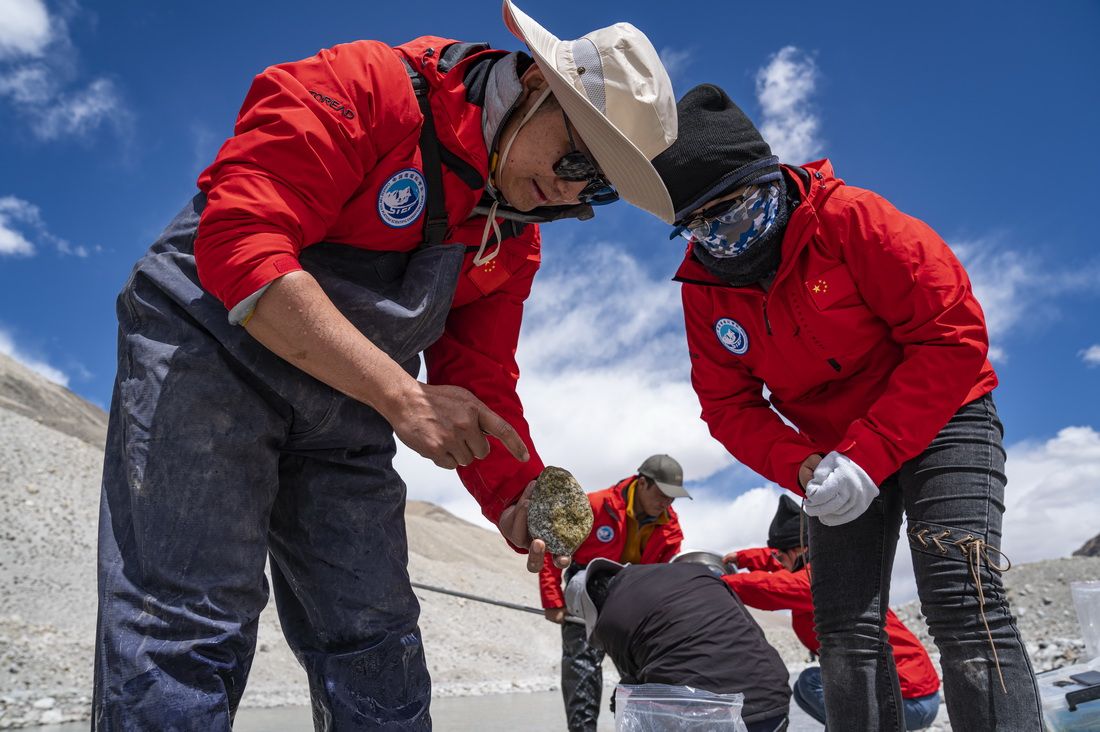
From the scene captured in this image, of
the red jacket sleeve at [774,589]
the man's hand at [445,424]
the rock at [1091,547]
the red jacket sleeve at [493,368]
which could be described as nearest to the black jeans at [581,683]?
the red jacket sleeve at [774,589]

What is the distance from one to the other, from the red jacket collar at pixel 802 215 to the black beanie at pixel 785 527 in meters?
2.61

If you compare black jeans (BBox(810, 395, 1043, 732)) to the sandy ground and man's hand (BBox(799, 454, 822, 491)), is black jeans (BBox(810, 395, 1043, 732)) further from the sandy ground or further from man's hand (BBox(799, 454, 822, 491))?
the sandy ground

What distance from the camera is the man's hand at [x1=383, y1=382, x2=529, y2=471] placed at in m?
1.49

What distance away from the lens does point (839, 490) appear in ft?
7.21

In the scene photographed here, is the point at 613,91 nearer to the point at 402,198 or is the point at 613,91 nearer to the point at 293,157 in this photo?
the point at 402,198

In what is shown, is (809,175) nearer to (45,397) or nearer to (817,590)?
(817,590)

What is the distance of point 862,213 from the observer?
7.68 ft

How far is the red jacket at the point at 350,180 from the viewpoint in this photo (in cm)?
142

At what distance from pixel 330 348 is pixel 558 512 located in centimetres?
67

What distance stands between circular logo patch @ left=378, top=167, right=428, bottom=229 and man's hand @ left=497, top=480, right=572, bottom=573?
0.67 meters

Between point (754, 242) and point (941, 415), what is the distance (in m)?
0.69

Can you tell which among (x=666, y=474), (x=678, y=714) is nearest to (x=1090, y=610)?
(x=678, y=714)

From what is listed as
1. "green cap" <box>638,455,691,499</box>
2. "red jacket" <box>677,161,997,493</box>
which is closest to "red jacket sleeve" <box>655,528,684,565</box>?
"green cap" <box>638,455,691,499</box>

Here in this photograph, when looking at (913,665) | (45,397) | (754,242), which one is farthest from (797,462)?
(45,397)
